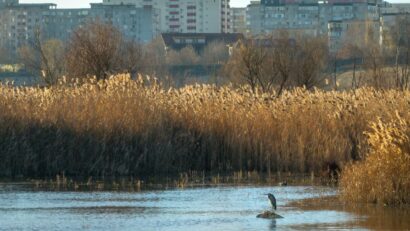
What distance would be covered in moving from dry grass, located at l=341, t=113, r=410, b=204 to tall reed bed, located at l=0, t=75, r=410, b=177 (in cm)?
573

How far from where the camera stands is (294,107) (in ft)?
109

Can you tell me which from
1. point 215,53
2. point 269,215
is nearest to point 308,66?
point 269,215

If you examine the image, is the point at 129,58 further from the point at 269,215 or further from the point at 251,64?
the point at 269,215

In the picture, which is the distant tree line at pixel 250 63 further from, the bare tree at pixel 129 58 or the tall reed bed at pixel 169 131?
the tall reed bed at pixel 169 131

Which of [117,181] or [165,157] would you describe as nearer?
[117,181]

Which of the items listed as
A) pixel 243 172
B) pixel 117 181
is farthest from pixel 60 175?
pixel 243 172

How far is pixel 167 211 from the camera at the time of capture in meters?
24.1

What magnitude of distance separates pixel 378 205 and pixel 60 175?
30.5ft

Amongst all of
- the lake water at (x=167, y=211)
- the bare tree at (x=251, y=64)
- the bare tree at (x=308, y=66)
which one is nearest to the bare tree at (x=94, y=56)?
the bare tree at (x=251, y=64)

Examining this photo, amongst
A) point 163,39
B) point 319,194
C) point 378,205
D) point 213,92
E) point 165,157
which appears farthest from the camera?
point 163,39

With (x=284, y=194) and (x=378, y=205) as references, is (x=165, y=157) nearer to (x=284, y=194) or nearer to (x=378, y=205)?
(x=284, y=194)

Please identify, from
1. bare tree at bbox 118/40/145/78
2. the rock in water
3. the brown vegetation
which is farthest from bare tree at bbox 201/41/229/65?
the rock in water

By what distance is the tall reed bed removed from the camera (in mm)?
31344

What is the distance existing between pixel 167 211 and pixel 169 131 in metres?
8.59
